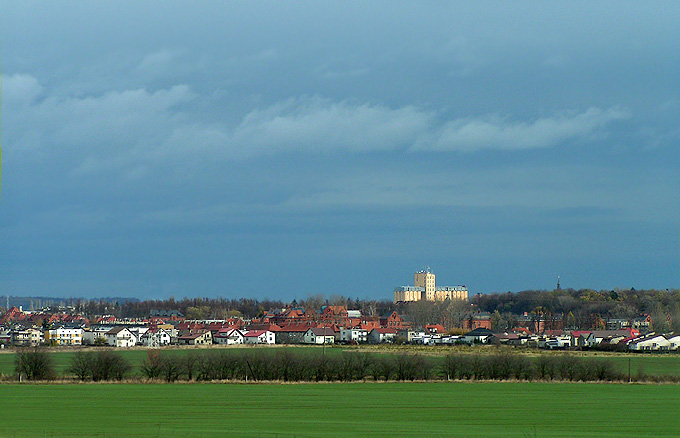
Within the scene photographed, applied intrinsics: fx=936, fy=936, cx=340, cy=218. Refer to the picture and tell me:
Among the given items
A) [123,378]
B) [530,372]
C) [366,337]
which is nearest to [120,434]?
[123,378]

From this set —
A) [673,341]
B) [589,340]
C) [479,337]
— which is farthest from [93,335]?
[673,341]

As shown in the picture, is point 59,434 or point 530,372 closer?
point 59,434

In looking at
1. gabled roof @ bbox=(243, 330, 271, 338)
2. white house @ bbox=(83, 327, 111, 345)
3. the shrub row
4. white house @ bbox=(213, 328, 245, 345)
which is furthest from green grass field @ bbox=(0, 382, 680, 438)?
white house @ bbox=(83, 327, 111, 345)

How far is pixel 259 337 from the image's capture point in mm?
165125

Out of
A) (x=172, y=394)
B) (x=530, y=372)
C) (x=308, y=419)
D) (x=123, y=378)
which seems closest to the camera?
(x=308, y=419)

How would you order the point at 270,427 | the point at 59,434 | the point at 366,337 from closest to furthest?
1. the point at 59,434
2. the point at 270,427
3. the point at 366,337

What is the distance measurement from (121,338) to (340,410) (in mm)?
109279

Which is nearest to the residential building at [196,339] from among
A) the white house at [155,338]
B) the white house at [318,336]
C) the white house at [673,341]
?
the white house at [155,338]

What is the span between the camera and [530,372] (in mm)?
85562

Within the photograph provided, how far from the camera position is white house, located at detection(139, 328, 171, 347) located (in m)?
160

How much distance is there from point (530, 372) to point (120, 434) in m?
51.8

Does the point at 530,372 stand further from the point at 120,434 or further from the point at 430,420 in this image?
the point at 120,434

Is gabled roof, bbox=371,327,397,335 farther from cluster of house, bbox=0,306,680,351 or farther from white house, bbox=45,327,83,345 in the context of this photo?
white house, bbox=45,327,83,345

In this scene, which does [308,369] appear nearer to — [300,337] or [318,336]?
[318,336]
